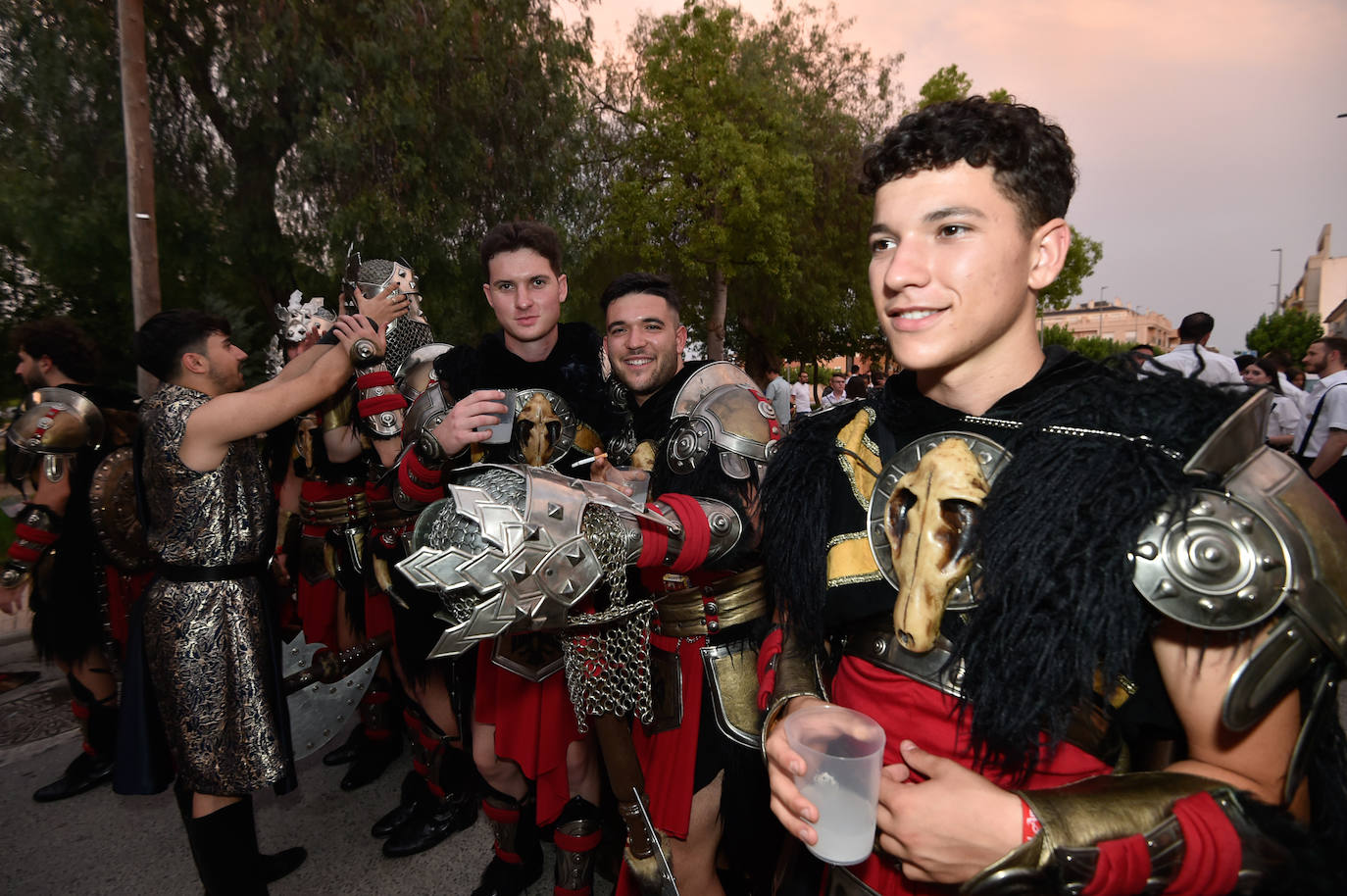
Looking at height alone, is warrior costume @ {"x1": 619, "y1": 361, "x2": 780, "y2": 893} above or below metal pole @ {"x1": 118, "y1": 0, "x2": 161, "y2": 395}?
below

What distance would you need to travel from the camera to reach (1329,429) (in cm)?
514

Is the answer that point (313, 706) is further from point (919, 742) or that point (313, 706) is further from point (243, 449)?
point (919, 742)

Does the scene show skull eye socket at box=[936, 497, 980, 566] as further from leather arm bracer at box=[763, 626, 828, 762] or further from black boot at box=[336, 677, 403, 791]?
black boot at box=[336, 677, 403, 791]

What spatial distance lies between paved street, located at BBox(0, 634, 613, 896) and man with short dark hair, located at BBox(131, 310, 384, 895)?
0.68 meters

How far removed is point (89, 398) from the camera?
3.76 m

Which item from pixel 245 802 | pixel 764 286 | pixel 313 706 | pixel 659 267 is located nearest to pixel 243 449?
pixel 245 802

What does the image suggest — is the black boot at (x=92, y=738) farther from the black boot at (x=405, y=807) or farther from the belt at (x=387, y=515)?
the belt at (x=387, y=515)

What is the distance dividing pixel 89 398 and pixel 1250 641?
5029mm

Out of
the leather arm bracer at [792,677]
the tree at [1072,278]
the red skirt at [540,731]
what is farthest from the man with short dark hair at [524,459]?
the tree at [1072,278]

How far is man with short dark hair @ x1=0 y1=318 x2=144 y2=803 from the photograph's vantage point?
3625 mm

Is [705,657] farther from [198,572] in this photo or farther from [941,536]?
[198,572]

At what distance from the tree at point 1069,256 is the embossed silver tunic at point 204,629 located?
678cm

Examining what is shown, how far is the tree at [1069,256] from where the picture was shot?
15.3 meters

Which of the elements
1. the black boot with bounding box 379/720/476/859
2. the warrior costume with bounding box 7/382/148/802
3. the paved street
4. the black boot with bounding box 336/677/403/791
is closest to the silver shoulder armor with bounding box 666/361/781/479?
the paved street
